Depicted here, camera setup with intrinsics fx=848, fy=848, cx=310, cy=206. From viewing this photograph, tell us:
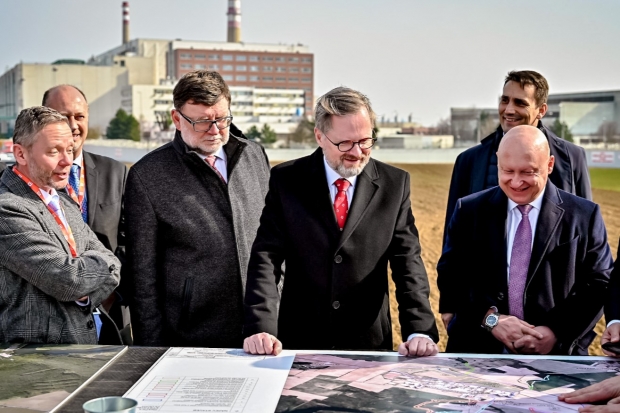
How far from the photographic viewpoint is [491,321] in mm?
3209

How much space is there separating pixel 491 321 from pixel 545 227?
0.42 meters

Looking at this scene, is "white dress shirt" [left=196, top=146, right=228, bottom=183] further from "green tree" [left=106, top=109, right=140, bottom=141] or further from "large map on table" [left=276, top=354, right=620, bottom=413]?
"green tree" [left=106, top=109, right=140, bottom=141]

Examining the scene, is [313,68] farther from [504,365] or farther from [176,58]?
[504,365]

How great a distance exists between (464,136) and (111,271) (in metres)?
59.0

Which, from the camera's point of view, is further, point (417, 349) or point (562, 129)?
point (562, 129)

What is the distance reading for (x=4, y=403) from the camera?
92.4 inches

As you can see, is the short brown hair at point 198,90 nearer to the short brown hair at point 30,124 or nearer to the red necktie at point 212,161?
the red necktie at point 212,161

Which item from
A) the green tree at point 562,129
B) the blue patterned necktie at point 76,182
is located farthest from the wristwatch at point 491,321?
the green tree at point 562,129

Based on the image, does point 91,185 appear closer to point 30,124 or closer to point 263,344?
point 30,124

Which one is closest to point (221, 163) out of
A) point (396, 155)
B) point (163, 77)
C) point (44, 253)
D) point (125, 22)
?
point (44, 253)

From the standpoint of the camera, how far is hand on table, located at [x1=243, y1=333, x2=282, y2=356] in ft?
9.45

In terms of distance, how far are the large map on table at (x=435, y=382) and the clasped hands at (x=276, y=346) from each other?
0.17ft

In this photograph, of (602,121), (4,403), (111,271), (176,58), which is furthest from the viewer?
(176,58)

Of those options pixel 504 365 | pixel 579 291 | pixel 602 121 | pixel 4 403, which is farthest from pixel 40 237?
pixel 602 121
